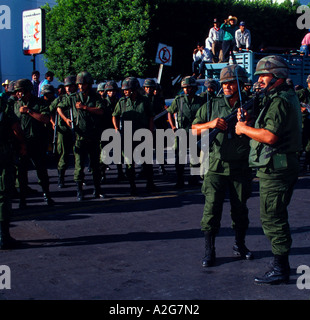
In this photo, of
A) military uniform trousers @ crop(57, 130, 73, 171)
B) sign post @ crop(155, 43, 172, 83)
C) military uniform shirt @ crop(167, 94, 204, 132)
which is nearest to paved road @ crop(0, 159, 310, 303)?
military uniform trousers @ crop(57, 130, 73, 171)

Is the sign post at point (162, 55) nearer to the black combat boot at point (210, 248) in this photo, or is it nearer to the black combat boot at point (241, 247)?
the black combat boot at point (241, 247)

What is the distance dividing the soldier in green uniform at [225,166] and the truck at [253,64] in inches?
421

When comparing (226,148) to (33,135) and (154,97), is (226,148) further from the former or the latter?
(154,97)

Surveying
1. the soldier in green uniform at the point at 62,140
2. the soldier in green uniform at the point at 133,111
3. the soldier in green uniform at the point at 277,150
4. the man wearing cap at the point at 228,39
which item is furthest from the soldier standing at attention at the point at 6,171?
the man wearing cap at the point at 228,39

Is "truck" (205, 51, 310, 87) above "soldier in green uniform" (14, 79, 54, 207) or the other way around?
above

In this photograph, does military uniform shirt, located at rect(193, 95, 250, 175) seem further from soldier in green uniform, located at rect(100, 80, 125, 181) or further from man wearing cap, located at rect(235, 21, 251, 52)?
man wearing cap, located at rect(235, 21, 251, 52)

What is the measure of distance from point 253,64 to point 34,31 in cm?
680

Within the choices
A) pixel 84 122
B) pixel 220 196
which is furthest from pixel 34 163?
pixel 220 196

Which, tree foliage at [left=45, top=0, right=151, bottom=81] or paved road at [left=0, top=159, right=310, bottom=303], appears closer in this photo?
paved road at [left=0, top=159, right=310, bottom=303]

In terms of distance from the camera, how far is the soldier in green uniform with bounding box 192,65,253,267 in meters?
5.09

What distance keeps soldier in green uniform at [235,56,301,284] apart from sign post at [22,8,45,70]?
986 cm
